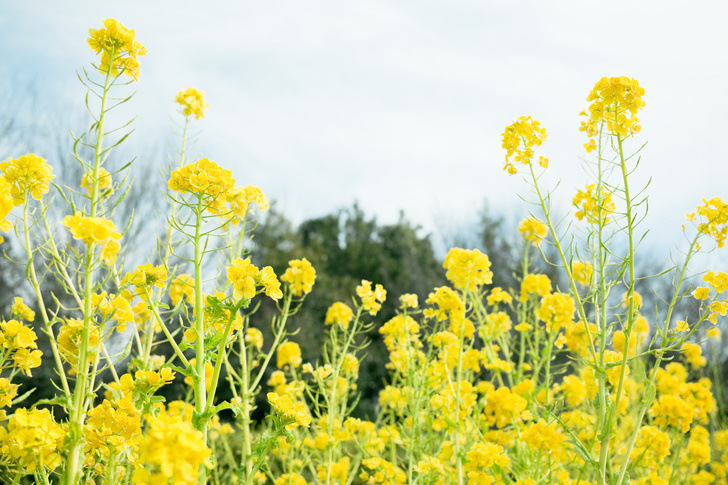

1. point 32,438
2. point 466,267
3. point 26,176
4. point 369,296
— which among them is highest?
point 466,267

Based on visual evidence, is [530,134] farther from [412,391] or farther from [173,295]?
[173,295]

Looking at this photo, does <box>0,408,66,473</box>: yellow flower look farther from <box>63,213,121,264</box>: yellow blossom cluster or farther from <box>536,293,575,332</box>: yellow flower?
<box>536,293,575,332</box>: yellow flower

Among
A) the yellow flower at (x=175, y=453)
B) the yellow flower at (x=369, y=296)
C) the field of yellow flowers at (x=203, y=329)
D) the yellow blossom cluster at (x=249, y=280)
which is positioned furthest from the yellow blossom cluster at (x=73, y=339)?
the yellow flower at (x=369, y=296)

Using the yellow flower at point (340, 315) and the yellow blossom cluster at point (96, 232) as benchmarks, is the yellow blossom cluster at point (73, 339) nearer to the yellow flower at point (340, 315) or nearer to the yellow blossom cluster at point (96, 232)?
the yellow blossom cluster at point (96, 232)

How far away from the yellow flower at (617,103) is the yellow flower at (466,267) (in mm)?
1266

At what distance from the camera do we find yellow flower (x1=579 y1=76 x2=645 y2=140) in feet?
6.79

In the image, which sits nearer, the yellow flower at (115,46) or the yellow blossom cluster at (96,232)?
the yellow blossom cluster at (96,232)

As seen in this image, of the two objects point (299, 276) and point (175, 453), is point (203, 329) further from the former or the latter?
point (299, 276)

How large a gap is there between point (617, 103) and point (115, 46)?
6.54ft

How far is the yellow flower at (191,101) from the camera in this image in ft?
9.23

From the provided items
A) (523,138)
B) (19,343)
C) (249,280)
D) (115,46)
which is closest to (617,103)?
(523,138)

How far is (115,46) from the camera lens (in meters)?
1.86

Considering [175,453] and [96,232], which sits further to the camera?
[96,232]

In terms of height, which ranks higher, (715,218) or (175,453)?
(715,218)
